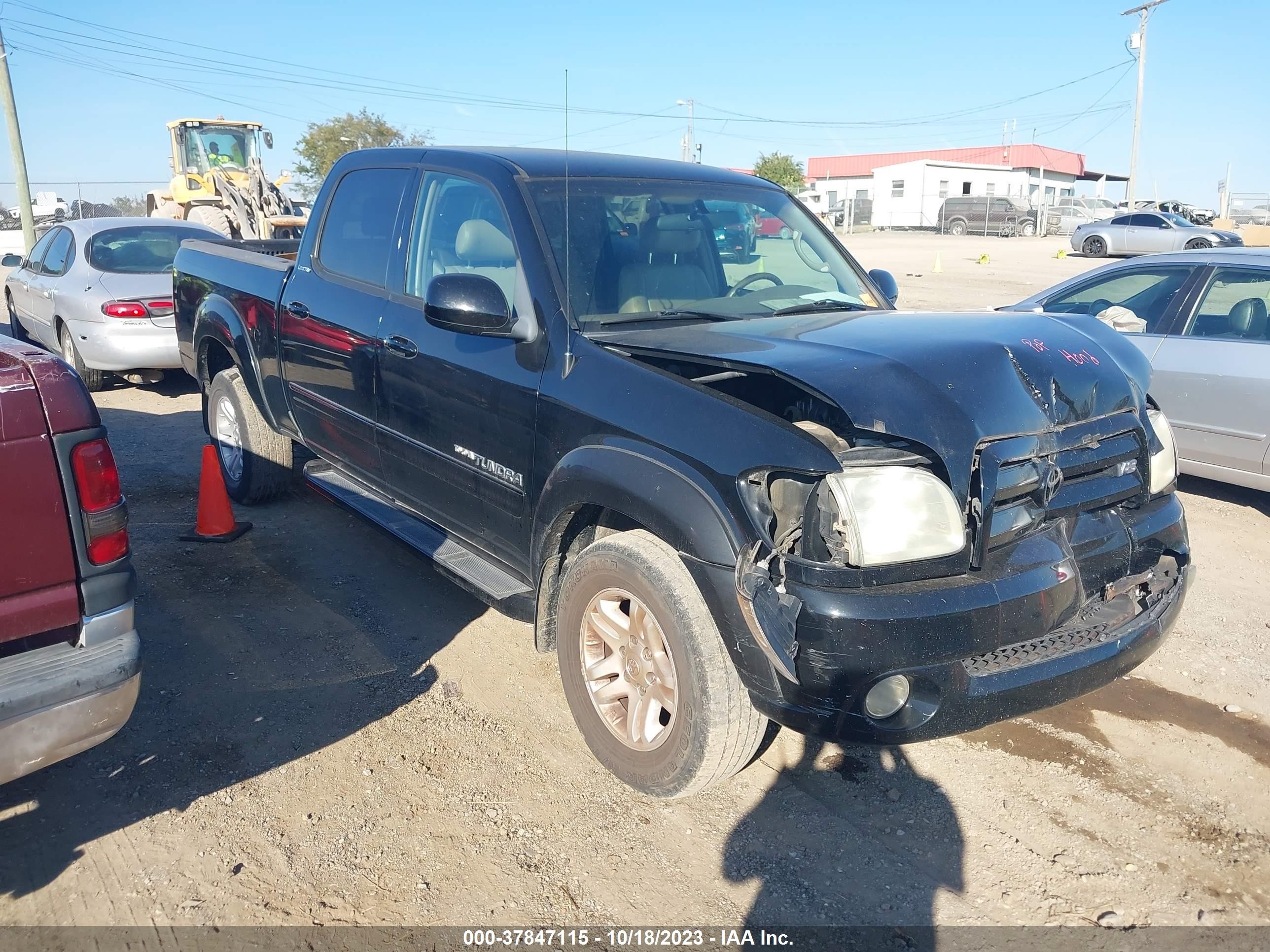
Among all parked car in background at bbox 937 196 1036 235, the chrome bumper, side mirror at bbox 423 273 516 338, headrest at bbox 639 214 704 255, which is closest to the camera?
the chrome bumper

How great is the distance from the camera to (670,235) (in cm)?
396

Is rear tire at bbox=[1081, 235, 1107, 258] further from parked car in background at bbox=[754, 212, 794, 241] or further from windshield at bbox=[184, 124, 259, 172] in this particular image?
parked car in background at bbox=[754, 212, 794, 241]

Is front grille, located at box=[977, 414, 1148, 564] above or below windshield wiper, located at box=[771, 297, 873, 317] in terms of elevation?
below

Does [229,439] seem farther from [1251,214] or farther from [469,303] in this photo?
[1251,214]

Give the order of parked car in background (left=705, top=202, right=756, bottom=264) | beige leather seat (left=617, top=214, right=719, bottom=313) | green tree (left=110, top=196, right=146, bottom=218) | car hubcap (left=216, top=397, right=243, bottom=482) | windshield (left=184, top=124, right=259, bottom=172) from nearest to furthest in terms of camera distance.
Result: beige leather seat (left=617, top=214, right=719, bottom=313)
parked car in background (left=705, top=202, right=756, bottom=264)
car hubcap (left=216, top=397, right=243, bottom=482)
windshield (left=184, top=124, right=259, bottom=172)
green tree (left=110, top=196, right=146, bottom=218)

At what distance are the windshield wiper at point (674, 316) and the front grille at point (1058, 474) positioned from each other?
4.21ft

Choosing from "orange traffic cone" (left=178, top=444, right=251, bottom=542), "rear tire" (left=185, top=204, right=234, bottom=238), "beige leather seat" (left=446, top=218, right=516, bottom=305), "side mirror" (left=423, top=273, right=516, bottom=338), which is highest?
"rear tire" (left=185, top=204, right=234, bottom=238)

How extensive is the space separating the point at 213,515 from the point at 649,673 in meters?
3.48

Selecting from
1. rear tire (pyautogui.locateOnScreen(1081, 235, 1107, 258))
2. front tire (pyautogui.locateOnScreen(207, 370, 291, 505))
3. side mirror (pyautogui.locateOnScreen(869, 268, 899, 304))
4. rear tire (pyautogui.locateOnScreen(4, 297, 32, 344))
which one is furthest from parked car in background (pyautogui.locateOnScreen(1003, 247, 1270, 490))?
rear tire (pyautogui.locateOnScreen(1081, 235, 1107, 258))

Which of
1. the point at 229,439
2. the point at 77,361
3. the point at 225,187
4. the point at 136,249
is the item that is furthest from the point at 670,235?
the point at 225,187

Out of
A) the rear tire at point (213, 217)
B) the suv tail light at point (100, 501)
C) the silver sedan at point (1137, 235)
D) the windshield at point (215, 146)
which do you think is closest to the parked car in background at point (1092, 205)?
the silver sedan at point (1137, 235)

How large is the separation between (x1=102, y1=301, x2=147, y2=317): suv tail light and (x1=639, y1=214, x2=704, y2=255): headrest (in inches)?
268

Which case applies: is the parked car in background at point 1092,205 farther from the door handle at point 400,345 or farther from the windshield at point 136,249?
the door handle at point 400,345

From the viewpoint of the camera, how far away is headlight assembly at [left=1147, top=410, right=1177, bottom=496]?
344cm
